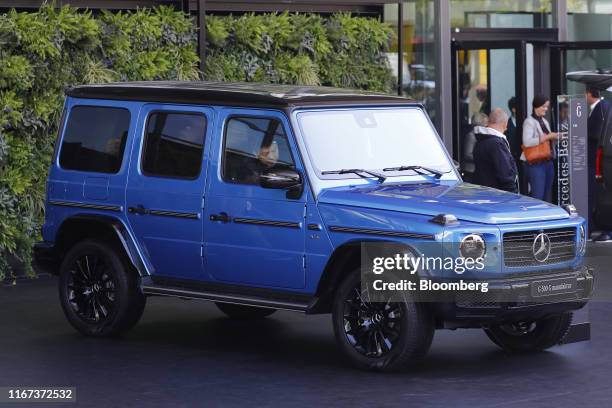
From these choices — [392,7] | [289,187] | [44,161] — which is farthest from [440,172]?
[392,7]

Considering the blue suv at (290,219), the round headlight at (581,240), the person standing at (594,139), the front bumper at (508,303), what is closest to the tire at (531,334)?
the blue suv at (290,219)

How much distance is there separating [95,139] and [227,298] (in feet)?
6.22

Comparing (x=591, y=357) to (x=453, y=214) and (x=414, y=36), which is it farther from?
(x=414, y=36)

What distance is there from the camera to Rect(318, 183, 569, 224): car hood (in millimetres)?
9398

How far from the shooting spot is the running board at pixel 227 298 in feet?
32.3

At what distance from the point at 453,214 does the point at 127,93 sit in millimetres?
3069

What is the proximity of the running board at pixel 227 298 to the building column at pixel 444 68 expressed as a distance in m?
9.35

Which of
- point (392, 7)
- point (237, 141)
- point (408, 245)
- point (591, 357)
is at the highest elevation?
point (392, 7)

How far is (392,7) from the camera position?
19188mm

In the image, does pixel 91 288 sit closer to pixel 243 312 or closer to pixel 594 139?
pixel 243 312

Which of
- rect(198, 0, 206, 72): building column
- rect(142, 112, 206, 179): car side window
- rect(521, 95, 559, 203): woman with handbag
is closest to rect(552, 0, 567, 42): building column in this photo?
rect(521, 95, 559, 203): woman with handbag

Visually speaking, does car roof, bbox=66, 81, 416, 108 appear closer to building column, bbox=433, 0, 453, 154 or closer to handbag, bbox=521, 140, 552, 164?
handbag, bbox=521, 140, 552, 164

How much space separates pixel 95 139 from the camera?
443 inches

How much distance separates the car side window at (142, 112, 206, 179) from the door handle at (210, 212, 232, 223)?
1.24 ft
